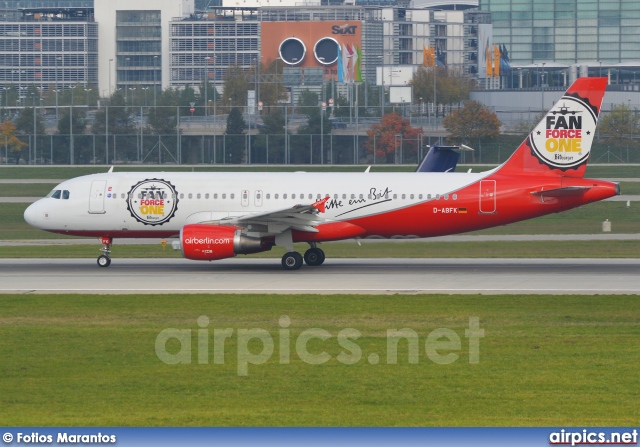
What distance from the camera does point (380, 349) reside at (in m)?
22.5

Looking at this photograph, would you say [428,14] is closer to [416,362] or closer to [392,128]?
[392,128]

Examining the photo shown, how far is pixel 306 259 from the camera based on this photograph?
39875mm

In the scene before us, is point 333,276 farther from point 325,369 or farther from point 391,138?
point 391,138

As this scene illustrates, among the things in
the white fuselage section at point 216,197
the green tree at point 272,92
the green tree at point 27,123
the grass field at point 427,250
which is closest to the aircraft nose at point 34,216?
the white fuselage section at point 216,197

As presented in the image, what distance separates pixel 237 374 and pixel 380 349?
3.76 metres

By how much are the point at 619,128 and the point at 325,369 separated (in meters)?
96.2

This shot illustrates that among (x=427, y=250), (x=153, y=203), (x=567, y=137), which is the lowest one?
(x=427, y=250)

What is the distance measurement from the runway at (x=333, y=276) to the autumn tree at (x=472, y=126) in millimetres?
63717

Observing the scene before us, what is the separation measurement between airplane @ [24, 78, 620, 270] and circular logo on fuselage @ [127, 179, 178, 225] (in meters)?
0.04

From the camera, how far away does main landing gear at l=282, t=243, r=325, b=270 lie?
38312mm

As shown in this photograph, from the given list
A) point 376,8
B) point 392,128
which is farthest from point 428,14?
point 392,128

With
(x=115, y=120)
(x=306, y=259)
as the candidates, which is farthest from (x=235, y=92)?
(x=306, y=259)

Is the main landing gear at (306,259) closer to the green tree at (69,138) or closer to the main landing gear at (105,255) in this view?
the main landing gear at (105,255)

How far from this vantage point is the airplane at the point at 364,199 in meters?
38.1
